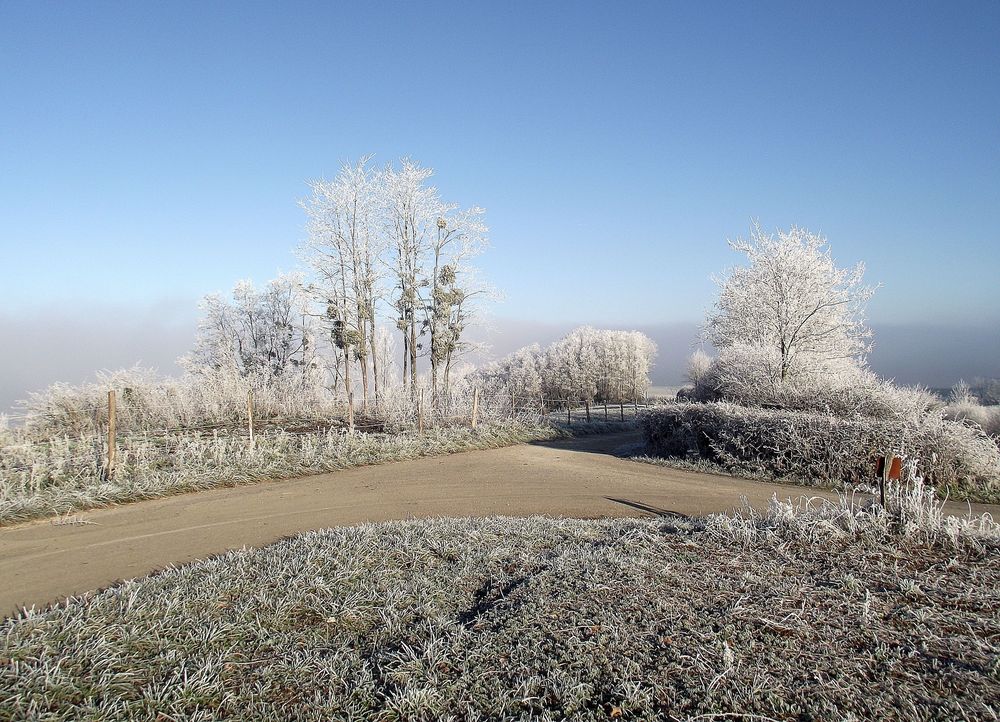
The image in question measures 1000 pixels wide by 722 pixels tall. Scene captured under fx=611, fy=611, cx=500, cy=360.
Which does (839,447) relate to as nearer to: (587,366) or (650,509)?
(650,509)

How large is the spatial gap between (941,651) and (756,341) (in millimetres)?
19152

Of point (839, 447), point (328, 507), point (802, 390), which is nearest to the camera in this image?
point (328, 507)

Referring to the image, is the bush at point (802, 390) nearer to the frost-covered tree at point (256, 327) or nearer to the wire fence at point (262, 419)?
the wire fence at point (262, 419)

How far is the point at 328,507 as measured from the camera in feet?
27.7

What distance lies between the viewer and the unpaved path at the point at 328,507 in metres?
6.05

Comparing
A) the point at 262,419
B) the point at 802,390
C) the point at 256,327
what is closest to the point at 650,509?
the point at 802,390

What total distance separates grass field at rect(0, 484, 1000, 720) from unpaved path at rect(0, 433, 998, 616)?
4.24 ft

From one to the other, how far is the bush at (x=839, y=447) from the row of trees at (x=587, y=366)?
36.4 m

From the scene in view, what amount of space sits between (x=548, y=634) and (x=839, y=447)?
9187mm

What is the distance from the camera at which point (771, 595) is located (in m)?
4.22

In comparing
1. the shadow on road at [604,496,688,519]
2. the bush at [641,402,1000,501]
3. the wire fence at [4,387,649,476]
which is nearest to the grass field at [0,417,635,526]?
the wire fence at [4,387,649,476]

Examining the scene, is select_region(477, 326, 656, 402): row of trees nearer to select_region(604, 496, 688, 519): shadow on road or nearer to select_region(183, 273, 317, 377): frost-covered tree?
select_region(183, 273, 317, 377): frost-covered tree

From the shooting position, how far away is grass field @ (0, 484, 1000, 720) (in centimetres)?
305

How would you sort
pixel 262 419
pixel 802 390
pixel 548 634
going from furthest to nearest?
pixel 262 419 → pixel 802 390 → pixel 548 634
